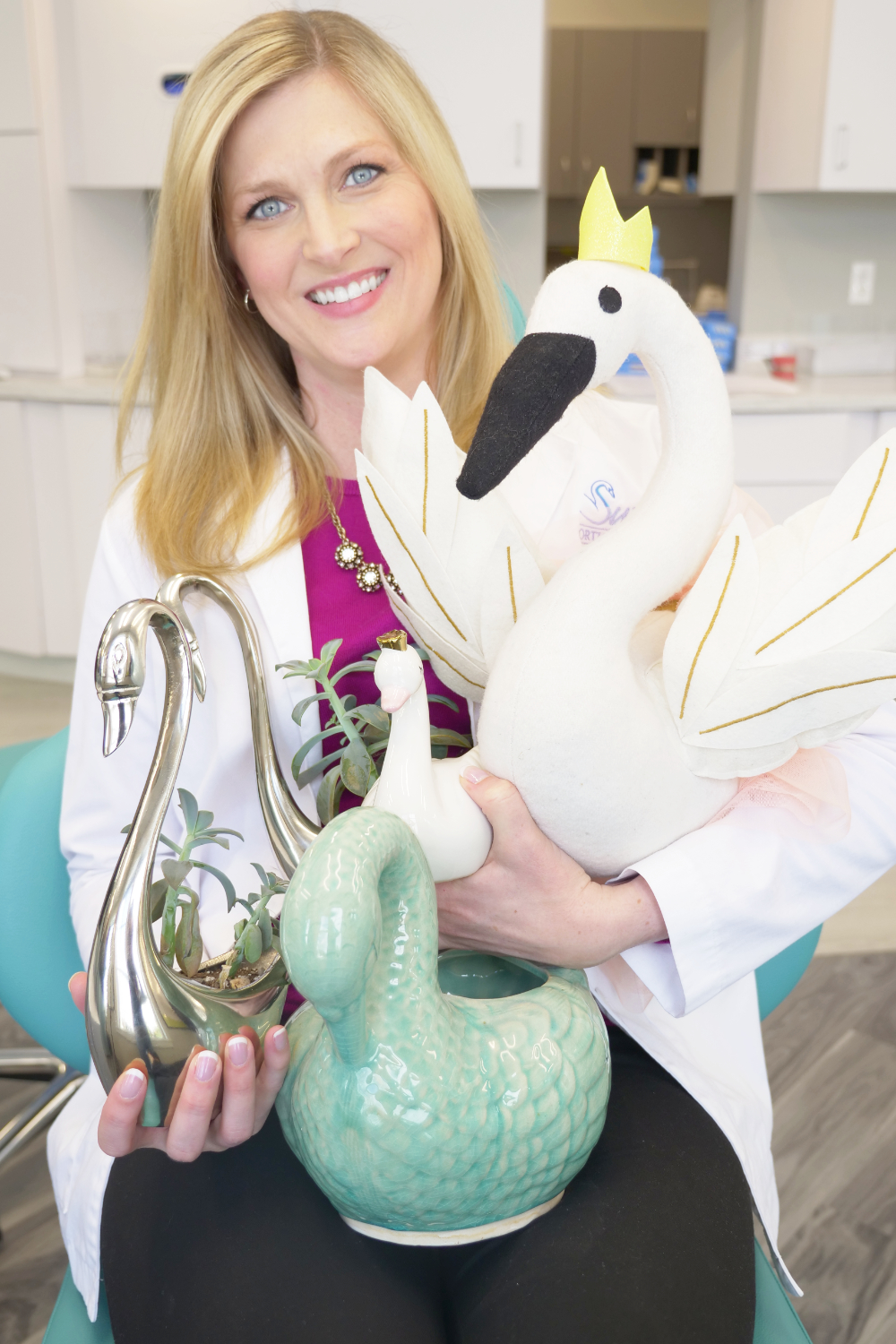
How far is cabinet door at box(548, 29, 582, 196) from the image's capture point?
5.35 metres

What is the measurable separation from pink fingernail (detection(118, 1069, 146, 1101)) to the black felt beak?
367 mm

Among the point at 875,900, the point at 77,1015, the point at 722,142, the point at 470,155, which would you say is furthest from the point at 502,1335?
the point at 722,142

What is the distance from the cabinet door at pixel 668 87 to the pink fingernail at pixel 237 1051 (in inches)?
223

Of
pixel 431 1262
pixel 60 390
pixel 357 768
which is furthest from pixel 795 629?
pixel 60 390

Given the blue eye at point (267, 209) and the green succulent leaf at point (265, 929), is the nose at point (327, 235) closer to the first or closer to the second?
the blue eye at point (267, 209)

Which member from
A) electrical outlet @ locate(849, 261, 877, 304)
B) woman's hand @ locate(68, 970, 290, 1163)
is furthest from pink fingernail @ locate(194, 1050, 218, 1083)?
electrical outlet @ locate(849, 261, 877, 304)

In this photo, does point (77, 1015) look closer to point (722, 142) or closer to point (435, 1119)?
point (435, 1119)

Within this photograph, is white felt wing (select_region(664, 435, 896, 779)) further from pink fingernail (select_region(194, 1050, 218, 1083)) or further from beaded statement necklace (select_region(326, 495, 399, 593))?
beaded statement necklace (select_region(326, 495, 399, 593))

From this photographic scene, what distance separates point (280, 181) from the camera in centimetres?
96

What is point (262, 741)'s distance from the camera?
0.73 metres

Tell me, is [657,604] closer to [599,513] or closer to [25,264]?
[599,513]

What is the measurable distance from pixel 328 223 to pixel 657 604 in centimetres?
51

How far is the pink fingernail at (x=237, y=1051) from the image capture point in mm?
628

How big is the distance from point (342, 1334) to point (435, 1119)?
0.20 meters
